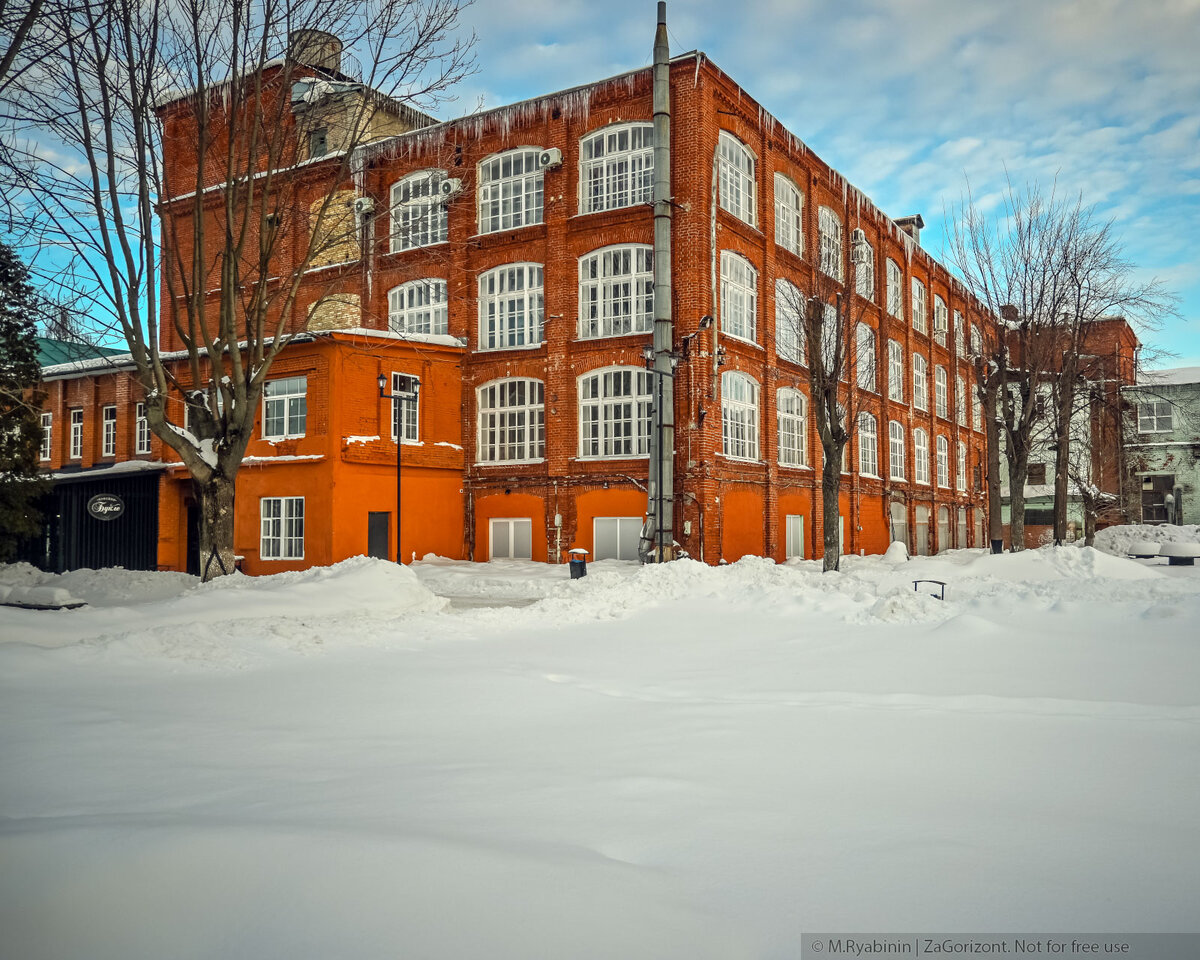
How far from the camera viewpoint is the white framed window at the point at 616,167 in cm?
2281

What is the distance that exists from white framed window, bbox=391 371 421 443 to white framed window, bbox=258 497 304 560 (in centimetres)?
317

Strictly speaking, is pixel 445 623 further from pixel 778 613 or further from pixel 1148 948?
pixel 1148 948

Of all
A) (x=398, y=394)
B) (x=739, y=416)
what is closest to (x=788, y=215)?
(x=739, y=416)

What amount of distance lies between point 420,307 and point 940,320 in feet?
82.7

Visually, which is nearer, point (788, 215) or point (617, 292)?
point (617, 292)

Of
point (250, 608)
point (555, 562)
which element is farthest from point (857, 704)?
point (555, 562)

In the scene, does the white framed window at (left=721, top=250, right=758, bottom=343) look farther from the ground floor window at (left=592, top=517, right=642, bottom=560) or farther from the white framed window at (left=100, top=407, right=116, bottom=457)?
the white framed window at (left=100, top=407, right=116, bottom=457)

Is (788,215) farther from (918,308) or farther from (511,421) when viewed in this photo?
(918,308)

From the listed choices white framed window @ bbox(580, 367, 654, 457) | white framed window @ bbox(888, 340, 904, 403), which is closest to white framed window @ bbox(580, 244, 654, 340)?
white framed window @ bbox(580, 367, 654, 457)

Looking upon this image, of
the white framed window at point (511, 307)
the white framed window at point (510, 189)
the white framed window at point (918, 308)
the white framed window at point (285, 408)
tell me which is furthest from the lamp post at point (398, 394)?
the white framed window at point (918, 308)

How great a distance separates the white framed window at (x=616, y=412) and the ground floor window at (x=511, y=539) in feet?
9.05

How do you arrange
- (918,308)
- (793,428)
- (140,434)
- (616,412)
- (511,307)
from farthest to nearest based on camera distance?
(918,308) → (140,434) → (793,428) → (511,307) → (616,412)

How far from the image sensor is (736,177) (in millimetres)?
23906

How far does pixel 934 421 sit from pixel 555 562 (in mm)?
22283
